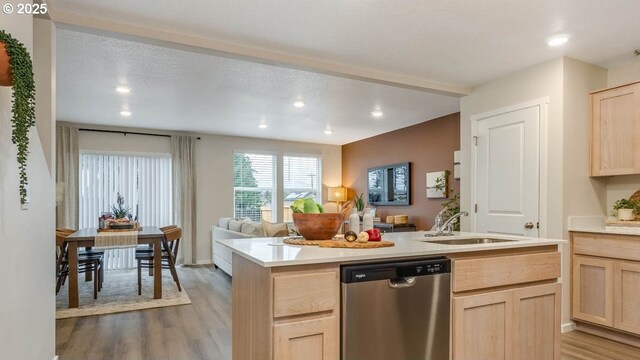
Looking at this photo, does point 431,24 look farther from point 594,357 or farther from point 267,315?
point 594,357

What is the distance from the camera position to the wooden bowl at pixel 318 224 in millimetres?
2205

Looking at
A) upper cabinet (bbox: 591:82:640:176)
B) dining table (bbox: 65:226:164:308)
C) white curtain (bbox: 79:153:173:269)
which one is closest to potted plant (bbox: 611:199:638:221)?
upper cabinet (bbox: 591:82:640:176)

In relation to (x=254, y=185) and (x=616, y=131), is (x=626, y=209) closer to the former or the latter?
(x=616, y=131)

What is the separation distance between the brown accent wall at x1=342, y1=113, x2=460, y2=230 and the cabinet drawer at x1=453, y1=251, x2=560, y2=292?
10.2ft

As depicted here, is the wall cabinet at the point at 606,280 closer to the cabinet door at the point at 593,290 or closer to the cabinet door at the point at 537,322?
the cabinet door at the point at 593,290

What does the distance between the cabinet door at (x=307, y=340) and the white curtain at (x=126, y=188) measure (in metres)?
5.80

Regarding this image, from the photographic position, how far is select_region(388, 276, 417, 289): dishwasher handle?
6.01ft

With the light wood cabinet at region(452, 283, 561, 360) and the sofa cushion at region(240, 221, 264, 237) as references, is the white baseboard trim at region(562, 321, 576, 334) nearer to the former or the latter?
the light wood cabinet at region(452, 283, 561, 360)

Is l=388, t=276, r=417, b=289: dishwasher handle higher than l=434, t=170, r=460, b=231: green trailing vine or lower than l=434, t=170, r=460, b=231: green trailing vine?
lower

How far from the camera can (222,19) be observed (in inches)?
103

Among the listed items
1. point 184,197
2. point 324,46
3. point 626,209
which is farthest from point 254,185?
point 626,209

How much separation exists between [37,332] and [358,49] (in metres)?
2.90

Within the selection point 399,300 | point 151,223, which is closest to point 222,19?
point 399,300

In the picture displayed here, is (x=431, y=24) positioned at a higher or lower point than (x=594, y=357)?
higher
